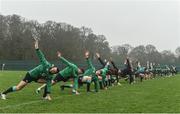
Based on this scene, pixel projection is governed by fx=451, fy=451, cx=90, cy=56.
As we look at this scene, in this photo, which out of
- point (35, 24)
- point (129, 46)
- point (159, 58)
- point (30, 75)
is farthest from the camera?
point (129, 46)

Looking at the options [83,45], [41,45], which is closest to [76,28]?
[83,45]

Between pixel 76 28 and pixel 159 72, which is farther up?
pixel 76 28

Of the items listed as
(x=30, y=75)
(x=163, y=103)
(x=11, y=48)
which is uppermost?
(x=11, y=48)

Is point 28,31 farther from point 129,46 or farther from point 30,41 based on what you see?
point 129,46

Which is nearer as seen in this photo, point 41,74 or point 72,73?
point 41,74

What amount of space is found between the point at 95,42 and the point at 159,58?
66.9ft

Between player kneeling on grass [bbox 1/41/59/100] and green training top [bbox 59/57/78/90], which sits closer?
player kneeling on grass [bbox 1/41/59/100]

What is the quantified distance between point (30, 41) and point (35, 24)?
7388 mm

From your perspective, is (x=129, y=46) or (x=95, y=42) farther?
(x=129, y=46)

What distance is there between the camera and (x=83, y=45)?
97.1 metres

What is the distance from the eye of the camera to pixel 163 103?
15.0 metres

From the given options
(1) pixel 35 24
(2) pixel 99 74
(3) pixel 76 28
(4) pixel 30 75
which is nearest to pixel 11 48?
(1) pixel 35 24

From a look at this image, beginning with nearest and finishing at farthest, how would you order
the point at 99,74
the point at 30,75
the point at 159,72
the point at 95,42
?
the point at 30,75 → the point at 99,74 → the point at 159,72 → the point at 95,42

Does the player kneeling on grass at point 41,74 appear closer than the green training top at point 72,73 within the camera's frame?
Yes
